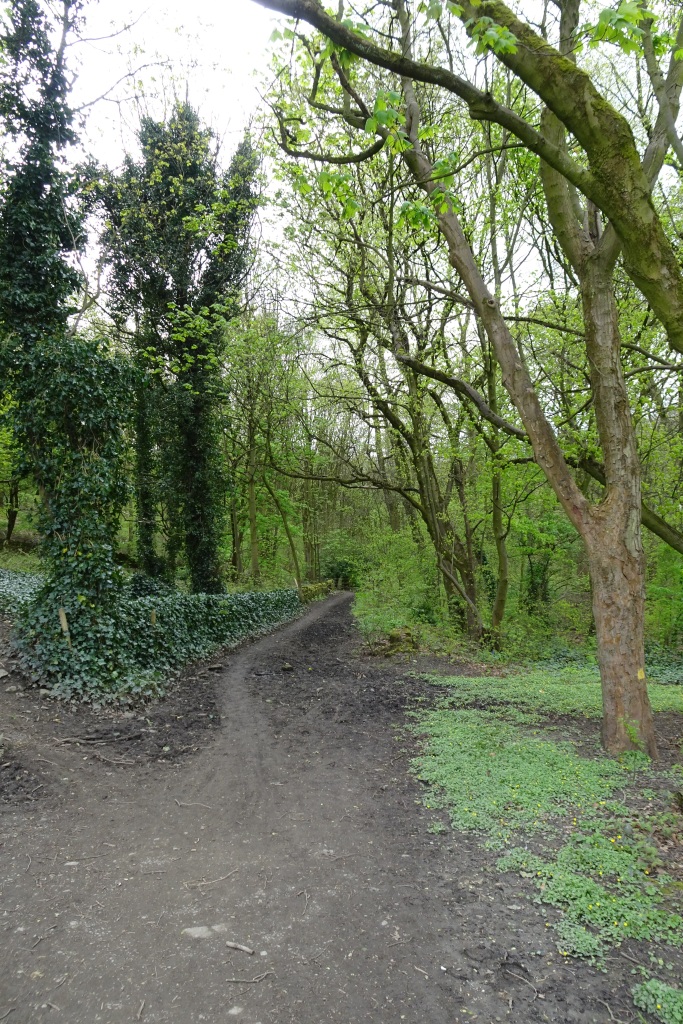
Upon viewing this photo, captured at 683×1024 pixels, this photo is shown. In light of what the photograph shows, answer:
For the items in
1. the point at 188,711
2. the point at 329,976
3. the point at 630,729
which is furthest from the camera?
the point at 188,711

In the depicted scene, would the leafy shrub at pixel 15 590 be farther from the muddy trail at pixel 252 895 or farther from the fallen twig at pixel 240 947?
the fallen twig at pixel 240 947

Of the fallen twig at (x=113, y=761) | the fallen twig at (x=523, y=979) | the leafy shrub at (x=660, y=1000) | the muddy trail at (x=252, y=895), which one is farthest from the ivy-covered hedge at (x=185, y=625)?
the leafy shrub at (x=660, y=1000)

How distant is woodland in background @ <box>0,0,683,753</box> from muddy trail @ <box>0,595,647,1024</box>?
8.18 feet

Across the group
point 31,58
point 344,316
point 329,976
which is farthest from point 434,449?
point 329,976

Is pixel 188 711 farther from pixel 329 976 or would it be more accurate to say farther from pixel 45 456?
pixel 329 976

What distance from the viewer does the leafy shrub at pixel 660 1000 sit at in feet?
8.57

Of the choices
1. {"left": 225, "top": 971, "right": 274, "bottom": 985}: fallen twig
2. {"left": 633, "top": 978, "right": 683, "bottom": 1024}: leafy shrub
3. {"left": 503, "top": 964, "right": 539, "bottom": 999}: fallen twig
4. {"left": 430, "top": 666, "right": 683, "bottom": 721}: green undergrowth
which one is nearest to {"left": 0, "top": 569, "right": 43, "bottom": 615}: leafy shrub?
{"left": 430, "top": 666, "right": 683, "bottom": 721}: green undergrowth

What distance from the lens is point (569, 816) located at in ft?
14.5

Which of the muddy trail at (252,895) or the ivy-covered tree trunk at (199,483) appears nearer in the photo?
the muddy trail at (252,895)

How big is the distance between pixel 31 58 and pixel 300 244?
18.5ft

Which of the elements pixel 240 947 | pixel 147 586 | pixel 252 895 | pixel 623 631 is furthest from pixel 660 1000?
pixel 147 586

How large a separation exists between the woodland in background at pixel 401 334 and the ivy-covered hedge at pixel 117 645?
0.07 metres

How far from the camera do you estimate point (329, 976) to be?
3.06m

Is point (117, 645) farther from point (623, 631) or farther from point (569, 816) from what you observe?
point (623, 631)
